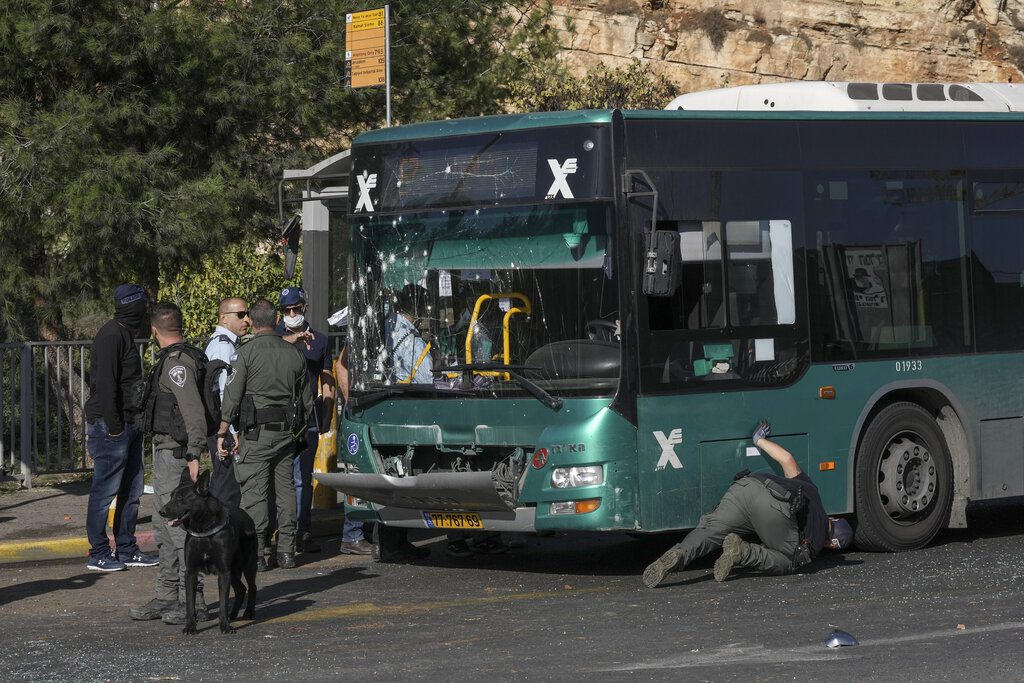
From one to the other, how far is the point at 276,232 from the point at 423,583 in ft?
41.2

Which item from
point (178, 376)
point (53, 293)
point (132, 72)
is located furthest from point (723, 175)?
point (53, 293)

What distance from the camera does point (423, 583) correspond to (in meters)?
10.2

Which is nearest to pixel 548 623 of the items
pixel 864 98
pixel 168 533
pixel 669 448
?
pixel 669 448

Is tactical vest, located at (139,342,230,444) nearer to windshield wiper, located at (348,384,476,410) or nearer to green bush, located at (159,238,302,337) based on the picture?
windshield wiper, located at (348,384,476,410)

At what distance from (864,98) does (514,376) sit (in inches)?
138

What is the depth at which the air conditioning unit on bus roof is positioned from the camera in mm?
11211

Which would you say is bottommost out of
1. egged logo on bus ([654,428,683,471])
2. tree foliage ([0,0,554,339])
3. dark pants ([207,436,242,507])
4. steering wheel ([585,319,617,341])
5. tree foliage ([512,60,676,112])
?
dark pants ([207,436,242,507])

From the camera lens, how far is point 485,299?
993 centimetres

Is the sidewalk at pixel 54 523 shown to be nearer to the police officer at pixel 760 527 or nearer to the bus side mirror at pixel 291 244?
the bus side mirror at pixel 291 244

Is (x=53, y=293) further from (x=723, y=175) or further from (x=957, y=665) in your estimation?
(x=957, y=665)

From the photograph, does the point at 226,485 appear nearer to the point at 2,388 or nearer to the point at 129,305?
the point at 129,305

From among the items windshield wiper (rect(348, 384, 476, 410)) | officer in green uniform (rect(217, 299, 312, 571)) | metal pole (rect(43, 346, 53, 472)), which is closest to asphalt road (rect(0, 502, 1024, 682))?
Result: officer in green uniform (rect(217, 299, 312, 571))

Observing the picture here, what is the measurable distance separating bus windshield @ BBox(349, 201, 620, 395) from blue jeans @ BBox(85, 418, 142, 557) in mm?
1611

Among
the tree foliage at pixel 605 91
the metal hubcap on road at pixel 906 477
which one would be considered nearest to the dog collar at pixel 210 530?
the metal hubcap on road at pixel 906 477
